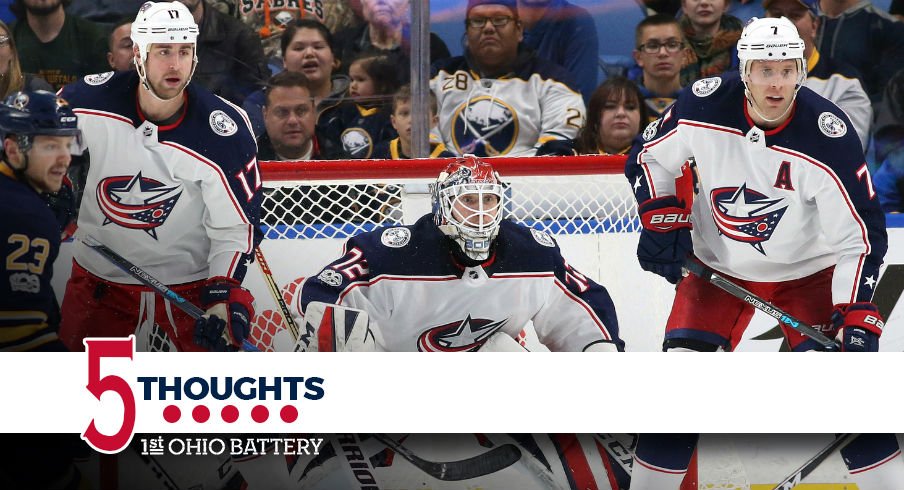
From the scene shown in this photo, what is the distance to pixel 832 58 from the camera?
11.6 feet

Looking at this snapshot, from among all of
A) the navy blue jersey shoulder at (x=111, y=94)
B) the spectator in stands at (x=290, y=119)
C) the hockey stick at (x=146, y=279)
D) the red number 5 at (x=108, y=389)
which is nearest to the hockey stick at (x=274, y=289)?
the hockey stick at (x=146, y=279)

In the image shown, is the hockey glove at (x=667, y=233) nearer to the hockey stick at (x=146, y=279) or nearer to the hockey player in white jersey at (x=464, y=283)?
the hockey player in white jersey at (x=464, y=283)

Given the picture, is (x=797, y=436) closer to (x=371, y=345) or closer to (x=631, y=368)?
(x=631, y=368)

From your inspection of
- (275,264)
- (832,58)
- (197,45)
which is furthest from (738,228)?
(197,45)

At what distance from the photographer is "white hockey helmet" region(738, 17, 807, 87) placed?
10.5 feet

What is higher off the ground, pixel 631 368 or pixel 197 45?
pixel 197 45

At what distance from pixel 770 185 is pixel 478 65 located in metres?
0.91

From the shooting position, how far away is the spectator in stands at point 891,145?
136 inches

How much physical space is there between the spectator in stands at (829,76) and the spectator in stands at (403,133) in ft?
3.06

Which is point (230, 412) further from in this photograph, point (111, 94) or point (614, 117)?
point (614, 117)

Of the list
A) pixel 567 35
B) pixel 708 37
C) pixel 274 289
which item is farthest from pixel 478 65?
pixel 274 289

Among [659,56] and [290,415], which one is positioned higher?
[659,56]

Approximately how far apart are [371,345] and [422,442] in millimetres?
256

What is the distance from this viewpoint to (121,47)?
3.38 metres
